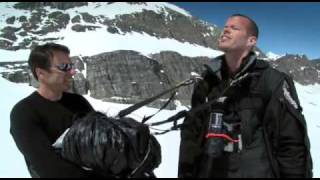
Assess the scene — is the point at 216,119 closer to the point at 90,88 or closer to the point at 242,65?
the point at 242,65

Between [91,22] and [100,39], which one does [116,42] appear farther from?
[91,22]

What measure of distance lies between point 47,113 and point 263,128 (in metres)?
2.06

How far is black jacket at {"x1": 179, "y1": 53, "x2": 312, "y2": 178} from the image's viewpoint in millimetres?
4172

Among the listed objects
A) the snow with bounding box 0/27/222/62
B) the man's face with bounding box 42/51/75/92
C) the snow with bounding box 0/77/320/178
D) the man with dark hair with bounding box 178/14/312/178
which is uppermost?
the man's face with bounding box 42/51/75/92

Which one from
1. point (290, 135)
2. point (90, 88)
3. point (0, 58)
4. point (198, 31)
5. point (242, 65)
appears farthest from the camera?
point (198, 31)

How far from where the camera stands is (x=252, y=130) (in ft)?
13.8

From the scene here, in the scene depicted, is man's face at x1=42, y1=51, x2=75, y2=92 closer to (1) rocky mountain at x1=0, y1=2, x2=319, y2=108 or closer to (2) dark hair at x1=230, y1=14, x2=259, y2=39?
(2) dark hair at x1=230, y1=14, x2=259, y2=39

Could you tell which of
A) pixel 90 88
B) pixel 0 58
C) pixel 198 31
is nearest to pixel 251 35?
pixel 90 88

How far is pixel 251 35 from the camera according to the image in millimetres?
4594

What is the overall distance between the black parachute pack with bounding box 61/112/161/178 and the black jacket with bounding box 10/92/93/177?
89mm

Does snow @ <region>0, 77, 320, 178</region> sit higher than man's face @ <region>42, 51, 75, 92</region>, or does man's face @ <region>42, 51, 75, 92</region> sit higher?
man's face @ <region>42, 51, 75, 92</region>

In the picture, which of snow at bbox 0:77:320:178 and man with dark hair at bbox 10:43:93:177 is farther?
snow at bbox 0:77:320:178

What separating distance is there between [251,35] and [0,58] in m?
97.1

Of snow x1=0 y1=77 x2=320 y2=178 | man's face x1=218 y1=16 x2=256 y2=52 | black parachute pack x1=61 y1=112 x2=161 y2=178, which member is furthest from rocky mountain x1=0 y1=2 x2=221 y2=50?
black parachute pack x1=61 y1=112 x2=161 y2=178
